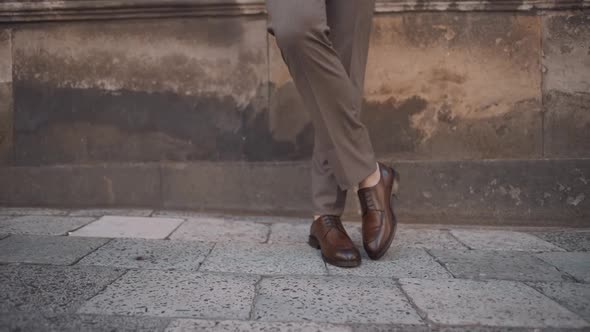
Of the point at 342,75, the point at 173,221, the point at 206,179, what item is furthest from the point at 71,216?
the point at 342,75

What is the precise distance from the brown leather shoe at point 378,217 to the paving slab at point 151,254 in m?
0.75

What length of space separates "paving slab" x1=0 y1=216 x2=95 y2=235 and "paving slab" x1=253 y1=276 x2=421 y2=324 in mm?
1371

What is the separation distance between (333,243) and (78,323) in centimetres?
103

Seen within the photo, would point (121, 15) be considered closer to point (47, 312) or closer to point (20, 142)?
point (20, 142)

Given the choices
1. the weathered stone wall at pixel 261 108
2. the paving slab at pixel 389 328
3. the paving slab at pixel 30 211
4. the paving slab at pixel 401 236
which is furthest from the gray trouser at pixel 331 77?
the paving slab at pixel 30 211

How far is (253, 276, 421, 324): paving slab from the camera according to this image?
4.15ft

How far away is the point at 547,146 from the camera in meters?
2.79

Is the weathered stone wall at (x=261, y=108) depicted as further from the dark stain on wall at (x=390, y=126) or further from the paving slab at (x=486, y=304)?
the paving slab at (x=486, y=304)

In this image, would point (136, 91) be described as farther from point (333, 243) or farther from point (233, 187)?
point (333, 243)

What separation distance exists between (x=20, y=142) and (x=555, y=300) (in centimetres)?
325

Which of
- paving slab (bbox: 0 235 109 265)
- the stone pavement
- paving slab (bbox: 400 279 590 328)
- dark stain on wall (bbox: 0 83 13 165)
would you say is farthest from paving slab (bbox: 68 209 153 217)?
paving slab (bbox: 400 279 590 328)

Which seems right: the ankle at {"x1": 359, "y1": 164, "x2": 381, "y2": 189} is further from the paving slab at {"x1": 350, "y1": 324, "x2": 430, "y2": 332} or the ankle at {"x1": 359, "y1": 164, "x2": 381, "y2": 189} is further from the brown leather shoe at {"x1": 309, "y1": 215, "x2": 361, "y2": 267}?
the paving slab at {"x1": 350, "y1": 324, "x2": 430, "y2": 332}

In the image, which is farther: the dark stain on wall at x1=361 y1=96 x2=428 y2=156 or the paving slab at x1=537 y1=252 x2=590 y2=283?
the dark stain on wall at x1=361 y1=96 x2=428 y2=156

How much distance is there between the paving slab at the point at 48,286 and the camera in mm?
1290
